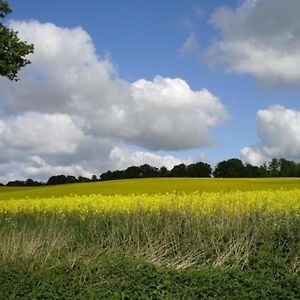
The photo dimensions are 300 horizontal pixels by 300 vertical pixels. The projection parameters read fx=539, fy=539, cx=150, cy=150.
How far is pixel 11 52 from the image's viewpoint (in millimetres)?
25875

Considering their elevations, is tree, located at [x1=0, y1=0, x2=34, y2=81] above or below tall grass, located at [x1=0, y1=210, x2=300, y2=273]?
above

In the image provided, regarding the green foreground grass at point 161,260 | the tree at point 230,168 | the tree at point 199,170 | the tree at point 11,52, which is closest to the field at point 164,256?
the green foreground grass at point 161,260

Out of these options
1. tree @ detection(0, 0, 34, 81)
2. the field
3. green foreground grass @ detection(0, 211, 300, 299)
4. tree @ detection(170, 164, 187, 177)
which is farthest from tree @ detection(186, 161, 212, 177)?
green foreground grass @ detection(0, 211, 300, 299)

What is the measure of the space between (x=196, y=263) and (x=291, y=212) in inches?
196

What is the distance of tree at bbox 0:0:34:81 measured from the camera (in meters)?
25.8

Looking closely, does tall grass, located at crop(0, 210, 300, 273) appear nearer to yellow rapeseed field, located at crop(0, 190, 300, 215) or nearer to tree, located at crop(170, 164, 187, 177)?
yellow rapeseed field, located at crop(0, 190, 300, 215)

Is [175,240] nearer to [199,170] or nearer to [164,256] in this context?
[164,256]

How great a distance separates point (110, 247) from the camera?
40.7 feet

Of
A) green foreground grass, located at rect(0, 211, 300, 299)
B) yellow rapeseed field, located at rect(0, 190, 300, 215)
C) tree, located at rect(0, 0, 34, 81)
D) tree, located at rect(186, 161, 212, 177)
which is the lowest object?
green foreground grass, located at rect(0, 211, 300, 299)

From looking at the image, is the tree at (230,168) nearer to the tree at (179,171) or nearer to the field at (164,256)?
the tree at (179,171)

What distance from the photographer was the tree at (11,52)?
25766 mm

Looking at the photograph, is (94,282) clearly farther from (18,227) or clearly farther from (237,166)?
(237,166)

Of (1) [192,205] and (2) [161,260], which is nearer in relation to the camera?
(2) [161,260]

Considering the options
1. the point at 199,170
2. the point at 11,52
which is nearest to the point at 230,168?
the point at 199,170
